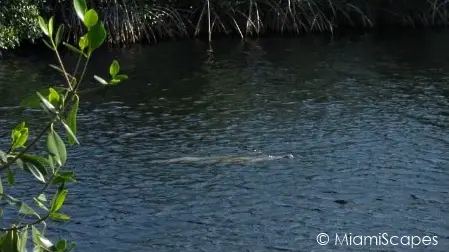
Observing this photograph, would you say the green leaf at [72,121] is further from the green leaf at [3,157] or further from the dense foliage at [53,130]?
the green leaf at [3,157]

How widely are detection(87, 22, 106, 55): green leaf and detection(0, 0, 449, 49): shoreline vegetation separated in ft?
80.3

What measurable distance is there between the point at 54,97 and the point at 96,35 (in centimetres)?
35

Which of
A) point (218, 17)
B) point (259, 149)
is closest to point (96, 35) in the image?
point (259, 149)

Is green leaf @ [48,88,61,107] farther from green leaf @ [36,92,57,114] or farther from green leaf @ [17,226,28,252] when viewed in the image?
green leaf @ [17,226,28,252]

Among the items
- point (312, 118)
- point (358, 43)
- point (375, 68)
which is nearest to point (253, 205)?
point (312, 118)

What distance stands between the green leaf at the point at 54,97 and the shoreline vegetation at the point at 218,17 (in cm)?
2436

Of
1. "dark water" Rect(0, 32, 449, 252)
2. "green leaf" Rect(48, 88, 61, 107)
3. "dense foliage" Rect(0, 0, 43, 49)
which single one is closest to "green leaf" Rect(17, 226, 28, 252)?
"green leaf" Rect(48, 88, 61, 107)

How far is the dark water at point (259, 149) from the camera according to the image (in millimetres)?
13172

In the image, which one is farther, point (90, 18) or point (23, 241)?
point (23, 241)

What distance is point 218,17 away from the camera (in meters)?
33.6

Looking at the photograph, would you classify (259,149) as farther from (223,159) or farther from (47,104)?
(47,104)

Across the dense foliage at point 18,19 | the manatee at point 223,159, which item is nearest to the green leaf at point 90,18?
the manatee at point 223,159

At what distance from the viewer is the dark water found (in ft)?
43.2

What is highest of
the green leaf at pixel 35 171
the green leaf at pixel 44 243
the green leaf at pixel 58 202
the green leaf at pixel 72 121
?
the green leaf at pixel 72 121
